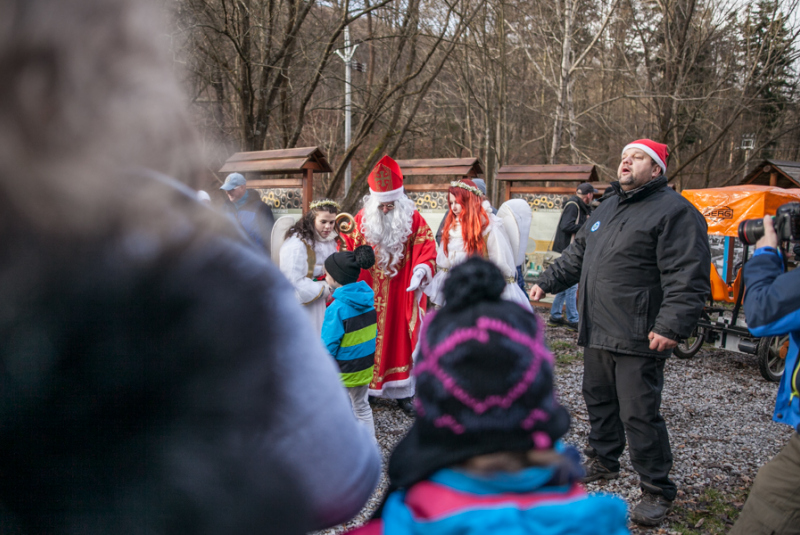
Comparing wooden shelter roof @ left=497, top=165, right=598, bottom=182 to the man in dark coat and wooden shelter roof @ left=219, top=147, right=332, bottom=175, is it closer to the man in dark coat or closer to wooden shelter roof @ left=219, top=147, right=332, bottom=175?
wooden shelter roof @ left=219, top=147, right=332, bottom=175

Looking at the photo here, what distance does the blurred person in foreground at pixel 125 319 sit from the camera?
0.56 m

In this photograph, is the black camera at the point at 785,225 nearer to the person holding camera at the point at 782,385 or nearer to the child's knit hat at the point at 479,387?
the person holding camera at the point at 782,385

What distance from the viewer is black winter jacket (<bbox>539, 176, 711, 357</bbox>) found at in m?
2.91

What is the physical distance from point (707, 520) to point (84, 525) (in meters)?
3.52

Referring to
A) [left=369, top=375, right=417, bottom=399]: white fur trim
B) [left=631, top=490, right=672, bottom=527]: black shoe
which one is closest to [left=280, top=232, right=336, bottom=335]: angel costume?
[left=369, top=375, right=417, bottom=399]: white fur trim

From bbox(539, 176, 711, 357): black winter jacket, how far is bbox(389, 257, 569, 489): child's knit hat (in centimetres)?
215

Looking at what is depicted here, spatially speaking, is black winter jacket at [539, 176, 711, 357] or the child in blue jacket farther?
the child in blue jacket

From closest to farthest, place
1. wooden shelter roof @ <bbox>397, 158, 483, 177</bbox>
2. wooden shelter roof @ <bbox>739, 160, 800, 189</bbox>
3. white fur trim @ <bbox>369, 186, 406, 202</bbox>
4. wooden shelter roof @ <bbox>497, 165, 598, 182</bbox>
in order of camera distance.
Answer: white fur trim @ <bbox>369, 186, 406, 202</bbox> → wooden shelter roof @ <bbox>397, 158, 483, 177</bbox> → wooden shelter roof @ <bbox>497, 165, 598, 182</bbox> → wooden shelter roof @ <bbox>739, 160, 800, 189</bbox>

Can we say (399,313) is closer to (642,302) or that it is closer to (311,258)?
(311,258)

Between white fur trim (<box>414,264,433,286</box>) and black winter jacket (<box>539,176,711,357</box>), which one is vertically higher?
black winter jacket (<box>539,176,711,357</box>)

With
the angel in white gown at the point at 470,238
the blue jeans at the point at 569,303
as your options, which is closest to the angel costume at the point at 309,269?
the angel in white gown at the point at 470,238

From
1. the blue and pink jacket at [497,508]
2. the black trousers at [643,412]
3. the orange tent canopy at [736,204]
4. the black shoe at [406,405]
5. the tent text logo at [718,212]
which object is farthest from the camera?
the tent text logo at [718,212]

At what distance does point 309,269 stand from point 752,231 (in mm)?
3047

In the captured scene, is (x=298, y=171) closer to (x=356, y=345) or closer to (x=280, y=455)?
(x=356, y=345)
